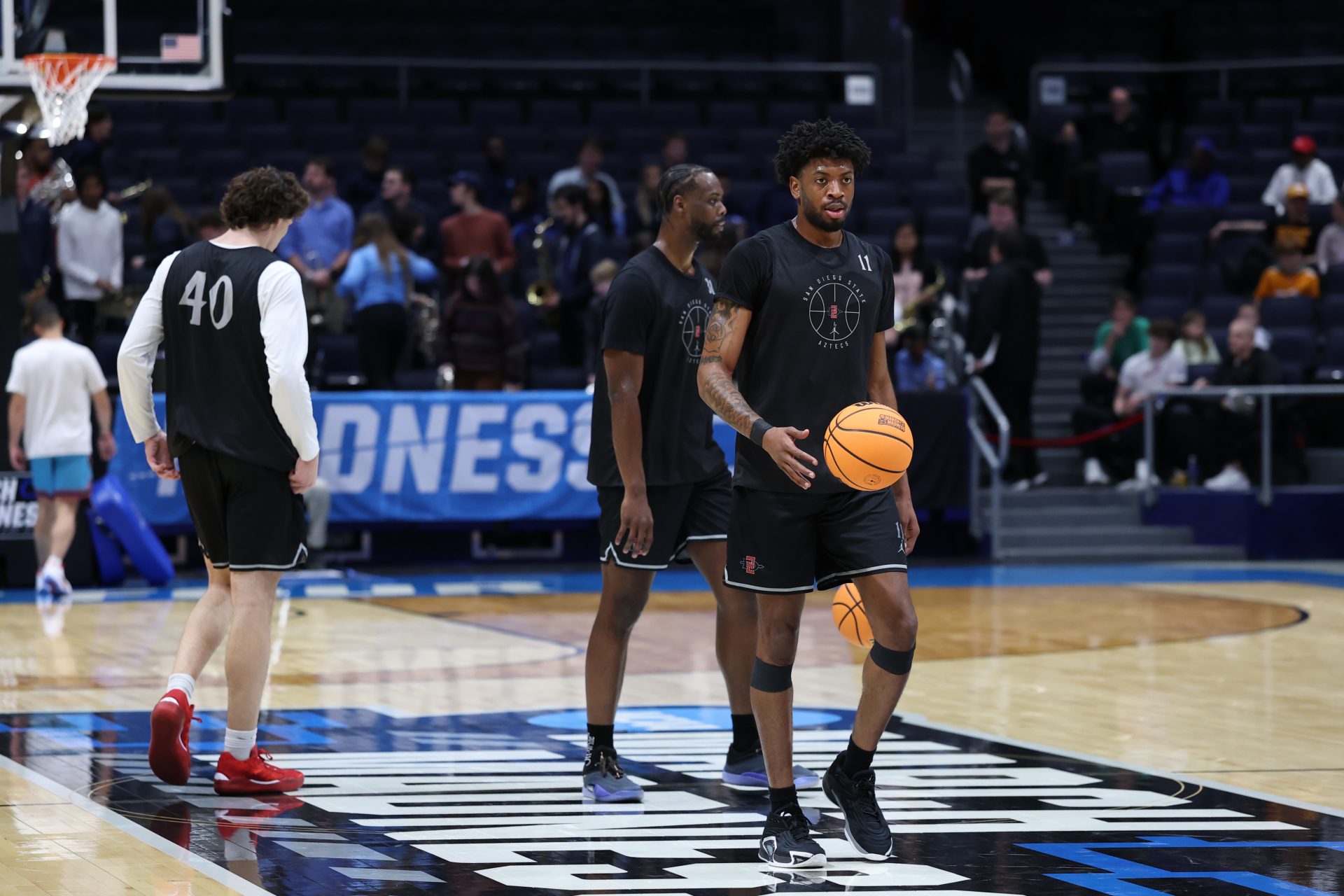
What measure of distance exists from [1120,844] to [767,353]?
1.68 meters

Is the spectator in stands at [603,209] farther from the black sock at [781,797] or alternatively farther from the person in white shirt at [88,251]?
the black sock at [781,797]

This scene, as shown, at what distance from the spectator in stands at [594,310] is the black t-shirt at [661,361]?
9.35 m

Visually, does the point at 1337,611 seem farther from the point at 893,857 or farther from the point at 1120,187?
the point at 1120,187

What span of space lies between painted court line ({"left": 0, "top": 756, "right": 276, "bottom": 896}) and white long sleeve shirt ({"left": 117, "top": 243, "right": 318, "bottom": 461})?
1.15 meters

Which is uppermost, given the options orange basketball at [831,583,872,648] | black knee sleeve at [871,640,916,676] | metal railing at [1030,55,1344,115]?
metal railing at [1030,55,1344,115]

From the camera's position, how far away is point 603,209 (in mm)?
17438

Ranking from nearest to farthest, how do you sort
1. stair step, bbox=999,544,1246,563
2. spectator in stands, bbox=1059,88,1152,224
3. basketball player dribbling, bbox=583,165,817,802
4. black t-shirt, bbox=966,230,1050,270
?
basketball player dribbling, bbox=583,165,817,802
stair step, bbox=999,544,1246,563
black t-shirt, bbox=966,230,1050,270
spectator in stands, bbox=1059,88,1152,224

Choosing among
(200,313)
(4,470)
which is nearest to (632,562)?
(200,313)

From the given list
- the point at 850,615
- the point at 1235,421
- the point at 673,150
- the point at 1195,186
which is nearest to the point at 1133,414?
the point at 1235,421

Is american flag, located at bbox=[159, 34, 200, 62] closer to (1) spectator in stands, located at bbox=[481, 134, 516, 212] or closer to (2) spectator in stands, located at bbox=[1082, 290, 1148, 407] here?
(1) spectator in stands, located at bbox=[481, 134, 516, 212]

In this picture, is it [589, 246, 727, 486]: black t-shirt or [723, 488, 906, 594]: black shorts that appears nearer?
[723, 488, 906, 594]: black shorts

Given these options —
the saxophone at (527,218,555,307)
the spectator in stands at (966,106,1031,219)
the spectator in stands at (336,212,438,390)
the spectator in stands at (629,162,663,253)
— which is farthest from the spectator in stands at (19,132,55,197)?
the spectator in stands at (966,106,1031,219)

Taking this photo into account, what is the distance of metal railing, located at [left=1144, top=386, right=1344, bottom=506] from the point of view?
51.1 ft

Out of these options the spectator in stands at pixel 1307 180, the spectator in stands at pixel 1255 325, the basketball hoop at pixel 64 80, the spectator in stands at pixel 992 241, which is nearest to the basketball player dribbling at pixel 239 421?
the basketball hoop at pixel 64 80
